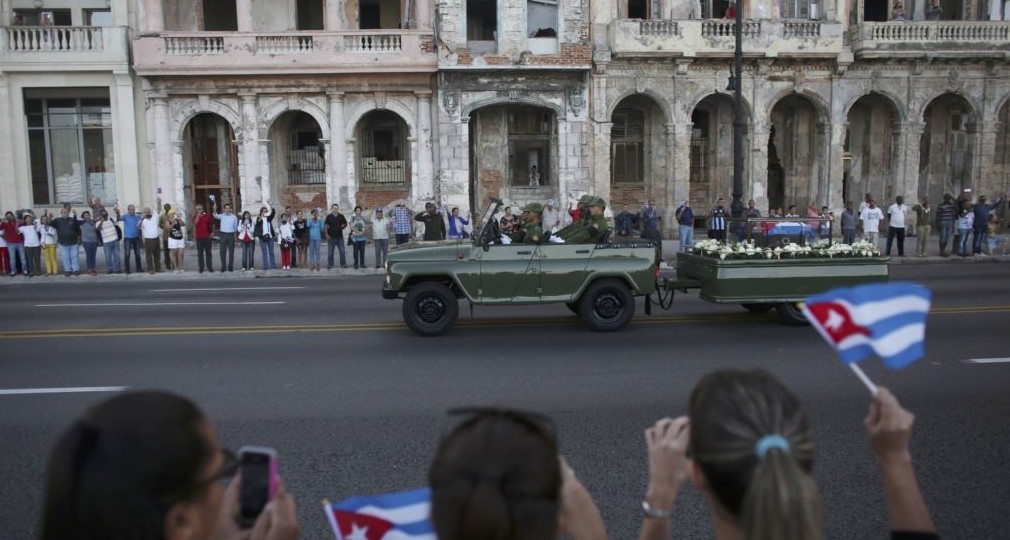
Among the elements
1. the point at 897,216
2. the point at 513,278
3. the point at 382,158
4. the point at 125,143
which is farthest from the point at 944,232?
the point at 125,143

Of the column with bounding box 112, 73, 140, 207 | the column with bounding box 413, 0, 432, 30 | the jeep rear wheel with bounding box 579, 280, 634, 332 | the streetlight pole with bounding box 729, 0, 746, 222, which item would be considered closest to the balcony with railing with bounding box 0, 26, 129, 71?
the column with bounding box 112, 73, 140, 207

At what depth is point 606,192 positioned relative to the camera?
88.1ft

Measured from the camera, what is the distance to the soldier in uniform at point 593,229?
36.0 ft

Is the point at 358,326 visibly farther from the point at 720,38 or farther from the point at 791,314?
the point at 720,38

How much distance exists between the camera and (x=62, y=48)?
25.2 meters

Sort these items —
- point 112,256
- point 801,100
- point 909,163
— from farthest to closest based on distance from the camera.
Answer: point 801,100 → point 909,163 → point 112,256

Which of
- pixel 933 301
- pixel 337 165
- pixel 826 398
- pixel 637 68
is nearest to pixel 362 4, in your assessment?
pixel 337 165

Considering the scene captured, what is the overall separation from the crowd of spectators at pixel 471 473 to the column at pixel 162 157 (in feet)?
86.1

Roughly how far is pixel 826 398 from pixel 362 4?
24.9 m

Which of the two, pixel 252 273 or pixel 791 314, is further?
pixel 252 273

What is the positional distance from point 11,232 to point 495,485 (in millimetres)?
21754

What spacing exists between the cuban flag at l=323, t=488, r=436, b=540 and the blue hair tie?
90 centimetres

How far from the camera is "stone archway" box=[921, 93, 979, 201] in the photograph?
1200 inches

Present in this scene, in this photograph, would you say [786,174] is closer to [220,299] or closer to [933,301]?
[933,301]
